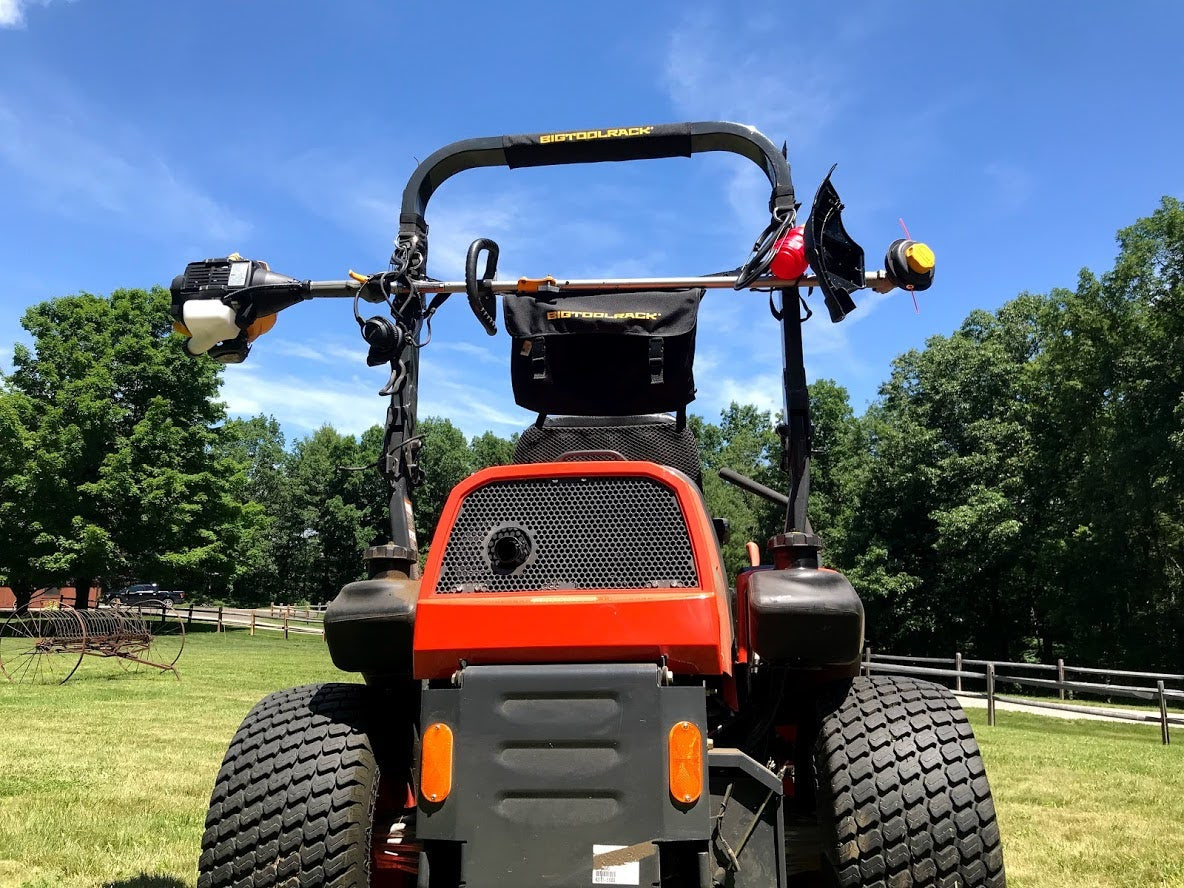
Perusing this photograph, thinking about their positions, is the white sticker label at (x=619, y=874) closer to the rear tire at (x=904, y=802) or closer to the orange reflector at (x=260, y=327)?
the rear tire at (x=904, y=802)

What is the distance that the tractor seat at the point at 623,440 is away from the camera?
3.81m

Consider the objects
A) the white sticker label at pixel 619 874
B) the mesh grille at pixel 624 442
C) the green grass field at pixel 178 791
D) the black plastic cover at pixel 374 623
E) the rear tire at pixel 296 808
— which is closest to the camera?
the white sticker label at pixel 619 874

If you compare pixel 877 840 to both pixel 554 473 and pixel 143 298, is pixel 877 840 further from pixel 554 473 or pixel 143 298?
pixel 143 298

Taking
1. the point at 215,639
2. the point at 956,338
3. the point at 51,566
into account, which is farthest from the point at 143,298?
the point at 956,338

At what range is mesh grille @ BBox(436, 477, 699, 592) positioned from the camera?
2727mm

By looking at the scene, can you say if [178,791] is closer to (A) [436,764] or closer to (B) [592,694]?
(A) [436,764]

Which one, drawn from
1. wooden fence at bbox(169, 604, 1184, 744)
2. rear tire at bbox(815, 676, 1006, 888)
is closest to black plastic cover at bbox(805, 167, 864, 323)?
rear tire at bbox(815, 676, 1006, 888)

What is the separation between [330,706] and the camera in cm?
311

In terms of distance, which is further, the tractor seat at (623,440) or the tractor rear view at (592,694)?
the tractor seat at (623,440)

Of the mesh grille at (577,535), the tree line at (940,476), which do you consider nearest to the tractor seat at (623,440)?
the mesh grille at (577,535)

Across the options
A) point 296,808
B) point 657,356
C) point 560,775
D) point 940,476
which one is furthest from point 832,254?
point 940,476

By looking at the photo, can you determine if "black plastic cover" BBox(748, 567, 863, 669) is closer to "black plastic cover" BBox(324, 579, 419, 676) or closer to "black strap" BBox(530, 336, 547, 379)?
"black plastic cover" BBox(324, 579, 419, 676)

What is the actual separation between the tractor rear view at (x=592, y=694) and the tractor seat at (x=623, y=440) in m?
0.49

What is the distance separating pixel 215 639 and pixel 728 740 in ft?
109
